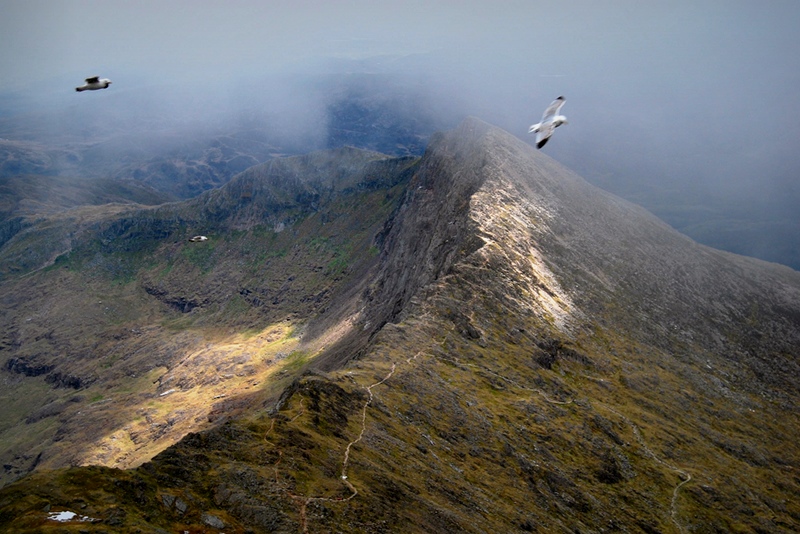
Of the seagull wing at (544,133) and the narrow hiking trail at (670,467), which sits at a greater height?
the seagull wing at (544,133)

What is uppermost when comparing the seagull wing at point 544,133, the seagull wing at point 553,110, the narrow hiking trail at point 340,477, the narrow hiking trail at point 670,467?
the seagull wing at point 553,110

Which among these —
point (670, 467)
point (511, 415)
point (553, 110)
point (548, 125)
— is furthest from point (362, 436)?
point (670, 467)

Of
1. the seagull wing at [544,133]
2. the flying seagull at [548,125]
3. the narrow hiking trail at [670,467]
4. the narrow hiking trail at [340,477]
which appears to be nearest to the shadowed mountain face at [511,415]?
the narrow hiking trail at [340,477]

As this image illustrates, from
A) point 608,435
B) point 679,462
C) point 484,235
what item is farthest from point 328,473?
point 484,235

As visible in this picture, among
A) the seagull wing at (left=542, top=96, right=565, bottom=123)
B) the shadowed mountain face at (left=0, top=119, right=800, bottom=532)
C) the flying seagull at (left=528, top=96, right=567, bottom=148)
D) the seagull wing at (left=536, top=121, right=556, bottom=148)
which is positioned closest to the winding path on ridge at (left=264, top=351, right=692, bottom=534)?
the shadowed mountain face at (left=0, top=119, right=800, bottom=532)

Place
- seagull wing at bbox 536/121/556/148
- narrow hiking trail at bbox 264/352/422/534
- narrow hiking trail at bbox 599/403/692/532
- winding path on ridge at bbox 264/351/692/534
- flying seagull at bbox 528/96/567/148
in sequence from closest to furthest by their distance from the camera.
Answer: seagull wing at bbox 536/121/556/148
flying seagull at bbox 528/96/567/148
narrow hiking trail at bbox 264/352/422/534
winding path on ridge at bbox 264/351/692/534
narrow hiking trail at bbox 599/403/692/532

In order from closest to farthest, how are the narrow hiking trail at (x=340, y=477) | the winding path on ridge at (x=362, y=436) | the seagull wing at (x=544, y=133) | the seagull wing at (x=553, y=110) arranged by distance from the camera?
the seagull wing at (x=544, y=133), the seagull wing at (x=553, y=110), the narrow hiking trail at (x=340, y=477), the winding path on ridge at (x=362, y=436)

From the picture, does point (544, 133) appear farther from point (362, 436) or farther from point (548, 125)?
point (362, 436)

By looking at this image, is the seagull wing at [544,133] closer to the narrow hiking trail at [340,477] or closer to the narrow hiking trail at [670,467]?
the narrow hiking trail at [340,477]

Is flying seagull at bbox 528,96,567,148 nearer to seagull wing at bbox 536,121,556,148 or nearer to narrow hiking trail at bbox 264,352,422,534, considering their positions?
seagull wing at bbox 536,121,556,148

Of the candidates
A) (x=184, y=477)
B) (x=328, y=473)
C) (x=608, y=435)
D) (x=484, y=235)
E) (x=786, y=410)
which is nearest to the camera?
(x=184, y=477)

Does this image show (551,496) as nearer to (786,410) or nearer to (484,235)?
(484,235)
